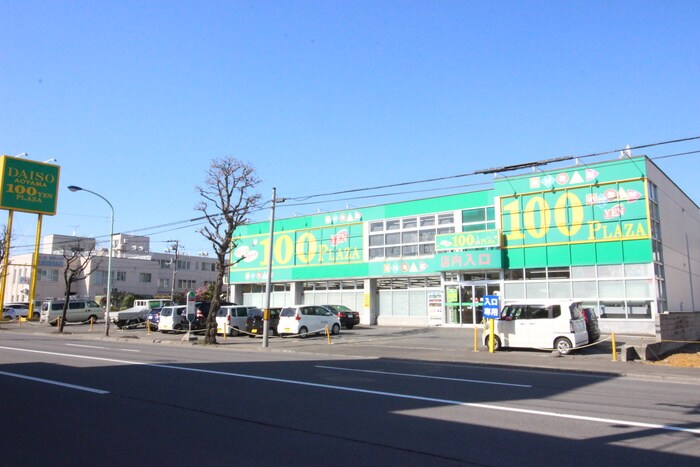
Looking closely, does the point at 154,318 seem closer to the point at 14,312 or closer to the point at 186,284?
the point at 14,312

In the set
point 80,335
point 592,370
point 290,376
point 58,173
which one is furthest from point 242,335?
point 58,173

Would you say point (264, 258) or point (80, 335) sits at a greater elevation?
point (264, 258)

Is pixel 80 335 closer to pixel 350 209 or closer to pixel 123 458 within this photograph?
pixel 350 209

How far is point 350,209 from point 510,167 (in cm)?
2469

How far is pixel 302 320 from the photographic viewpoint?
89.4ft

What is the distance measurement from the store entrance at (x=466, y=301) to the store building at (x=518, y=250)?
2.5 inches

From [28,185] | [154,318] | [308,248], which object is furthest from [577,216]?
[28,185]

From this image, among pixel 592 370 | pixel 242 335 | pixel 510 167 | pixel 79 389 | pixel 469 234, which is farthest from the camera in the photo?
pixel 469 234

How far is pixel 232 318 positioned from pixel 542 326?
17355 mm

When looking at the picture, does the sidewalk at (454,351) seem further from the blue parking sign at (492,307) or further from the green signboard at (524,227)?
the green signboard at (524,227)

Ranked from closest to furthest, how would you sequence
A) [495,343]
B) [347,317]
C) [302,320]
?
[495,343], [302,320], [347,317]

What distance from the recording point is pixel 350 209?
40219 millimetres

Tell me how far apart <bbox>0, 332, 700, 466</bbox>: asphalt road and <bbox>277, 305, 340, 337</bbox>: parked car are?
1277cm

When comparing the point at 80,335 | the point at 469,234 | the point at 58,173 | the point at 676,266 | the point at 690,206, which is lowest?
the point at 80,335
